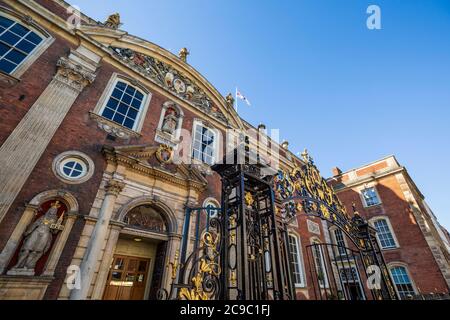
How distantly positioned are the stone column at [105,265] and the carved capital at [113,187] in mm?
971

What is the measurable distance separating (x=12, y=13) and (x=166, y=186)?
7798mm

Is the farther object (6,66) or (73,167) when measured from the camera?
(6,66)

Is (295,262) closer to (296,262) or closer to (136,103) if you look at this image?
(296,262)

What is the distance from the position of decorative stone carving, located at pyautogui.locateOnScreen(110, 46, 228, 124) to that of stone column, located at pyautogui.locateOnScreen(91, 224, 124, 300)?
672 cm

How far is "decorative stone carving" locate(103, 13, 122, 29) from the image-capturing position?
31.9 feet

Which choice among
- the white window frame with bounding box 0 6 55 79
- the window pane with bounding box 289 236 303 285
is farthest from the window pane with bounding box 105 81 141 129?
the window pane with bounding box 289 236 303 285

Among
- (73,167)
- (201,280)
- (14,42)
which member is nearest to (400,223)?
(201,280)

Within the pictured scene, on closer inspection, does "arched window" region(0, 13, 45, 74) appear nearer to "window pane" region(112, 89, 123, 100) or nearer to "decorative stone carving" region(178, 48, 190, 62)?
"window pane" region(112, 89, 123, 100)

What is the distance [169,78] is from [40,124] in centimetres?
614

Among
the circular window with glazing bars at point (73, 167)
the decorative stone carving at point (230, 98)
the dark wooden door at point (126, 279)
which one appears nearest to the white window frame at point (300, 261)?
the dark wooden door at point (126, 279)

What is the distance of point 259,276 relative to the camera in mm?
2912

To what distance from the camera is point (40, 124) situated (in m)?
5.98

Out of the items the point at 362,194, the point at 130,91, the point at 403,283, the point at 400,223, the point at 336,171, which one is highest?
the point at 336,171
